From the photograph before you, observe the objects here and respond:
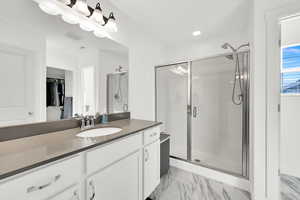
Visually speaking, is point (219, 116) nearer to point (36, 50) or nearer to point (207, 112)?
point (207, 112)

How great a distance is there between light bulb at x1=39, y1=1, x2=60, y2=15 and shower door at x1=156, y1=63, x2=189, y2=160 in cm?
189

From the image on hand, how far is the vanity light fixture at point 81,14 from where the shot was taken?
120cm

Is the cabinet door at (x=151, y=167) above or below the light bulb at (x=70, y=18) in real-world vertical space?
below

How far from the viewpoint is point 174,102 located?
289cm

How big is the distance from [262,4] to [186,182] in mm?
2344

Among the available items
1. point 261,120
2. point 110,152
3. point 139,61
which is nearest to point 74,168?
point 110,152

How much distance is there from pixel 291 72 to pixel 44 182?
2.20 meters

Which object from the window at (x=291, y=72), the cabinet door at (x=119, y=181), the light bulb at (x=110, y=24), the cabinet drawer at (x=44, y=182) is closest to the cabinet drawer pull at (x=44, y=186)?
the cabinet drawer at (x=44, y=182)

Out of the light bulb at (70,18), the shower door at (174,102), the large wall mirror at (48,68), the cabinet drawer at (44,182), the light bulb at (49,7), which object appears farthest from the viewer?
the shower door at (174,102)

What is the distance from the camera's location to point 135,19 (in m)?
2.07

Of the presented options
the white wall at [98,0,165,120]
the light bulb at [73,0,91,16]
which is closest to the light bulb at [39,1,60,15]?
the light bulb at [73,0,91,16]

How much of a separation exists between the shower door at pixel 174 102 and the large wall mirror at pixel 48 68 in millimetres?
1272

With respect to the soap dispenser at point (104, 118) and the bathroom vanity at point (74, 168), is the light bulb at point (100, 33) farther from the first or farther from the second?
the bathroom vanity at point (74, 168)

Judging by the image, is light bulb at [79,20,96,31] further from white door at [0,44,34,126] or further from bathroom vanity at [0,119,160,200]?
bathroom vanity at [0,119,160,200]
